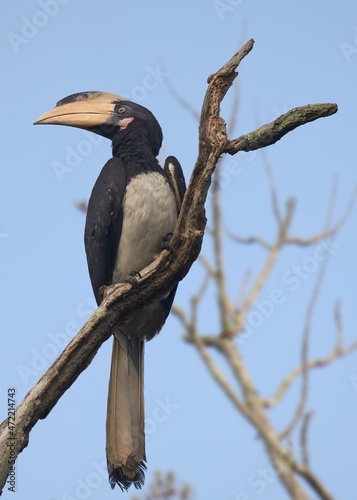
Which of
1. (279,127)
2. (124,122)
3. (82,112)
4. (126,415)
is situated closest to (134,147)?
(124,122)

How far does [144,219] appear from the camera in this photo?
5.22 m

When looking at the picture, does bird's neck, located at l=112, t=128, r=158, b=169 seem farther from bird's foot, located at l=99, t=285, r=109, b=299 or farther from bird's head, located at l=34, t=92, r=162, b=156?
bird's foot, located at l=99, t=285, r=109, b=299

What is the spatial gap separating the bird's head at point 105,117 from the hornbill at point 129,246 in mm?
123

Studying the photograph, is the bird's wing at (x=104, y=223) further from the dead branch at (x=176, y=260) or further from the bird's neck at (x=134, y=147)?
the dead branch at (x=176, y=260)

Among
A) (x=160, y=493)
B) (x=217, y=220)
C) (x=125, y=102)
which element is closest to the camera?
(x=160, y=493)

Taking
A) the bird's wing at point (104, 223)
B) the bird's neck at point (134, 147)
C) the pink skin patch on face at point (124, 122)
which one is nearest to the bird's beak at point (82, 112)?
the pink skin patch on face at point (124, 122)

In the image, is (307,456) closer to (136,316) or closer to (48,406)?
(136,316)

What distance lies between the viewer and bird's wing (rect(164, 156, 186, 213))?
17.8 feet

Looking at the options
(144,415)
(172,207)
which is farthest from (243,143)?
(144,415)

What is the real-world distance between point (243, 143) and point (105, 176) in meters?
1.31

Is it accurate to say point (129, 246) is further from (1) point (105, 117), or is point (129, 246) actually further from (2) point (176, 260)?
(1) point (105, 117)

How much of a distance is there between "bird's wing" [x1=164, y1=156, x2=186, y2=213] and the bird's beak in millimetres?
676

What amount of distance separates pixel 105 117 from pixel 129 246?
1142mm

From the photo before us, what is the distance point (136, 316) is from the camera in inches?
215
